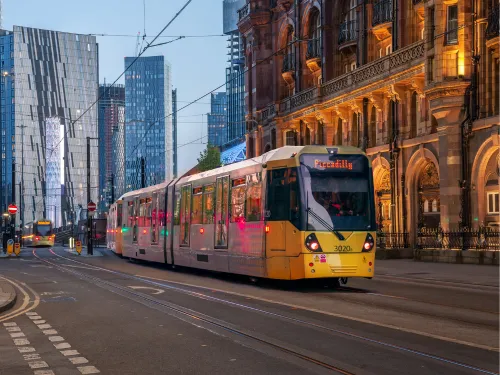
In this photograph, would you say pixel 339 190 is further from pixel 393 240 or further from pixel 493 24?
pixel 393 240

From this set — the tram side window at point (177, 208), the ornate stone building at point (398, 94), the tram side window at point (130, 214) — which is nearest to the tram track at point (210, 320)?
the tram side window at point (177, 208)

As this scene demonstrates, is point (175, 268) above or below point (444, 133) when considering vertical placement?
below

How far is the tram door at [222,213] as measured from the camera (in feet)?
79.4

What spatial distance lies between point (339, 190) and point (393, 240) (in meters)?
23.1

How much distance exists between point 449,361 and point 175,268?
25.3m

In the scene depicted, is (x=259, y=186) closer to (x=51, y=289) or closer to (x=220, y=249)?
(x=220, y=249)

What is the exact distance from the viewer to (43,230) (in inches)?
3701

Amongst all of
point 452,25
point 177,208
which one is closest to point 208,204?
point 177,208

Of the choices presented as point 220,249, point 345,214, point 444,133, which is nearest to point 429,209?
point 444,133

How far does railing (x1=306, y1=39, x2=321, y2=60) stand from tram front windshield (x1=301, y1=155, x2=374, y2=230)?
34.8 m

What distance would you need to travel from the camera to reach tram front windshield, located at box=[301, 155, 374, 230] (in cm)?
2003

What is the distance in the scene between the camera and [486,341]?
37.2 feet

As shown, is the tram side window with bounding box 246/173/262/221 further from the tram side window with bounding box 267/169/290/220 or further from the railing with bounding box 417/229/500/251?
the railing with bounding box 417/229/500/251

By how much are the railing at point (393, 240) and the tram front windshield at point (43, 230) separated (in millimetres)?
58387
